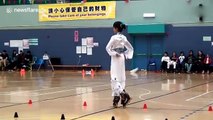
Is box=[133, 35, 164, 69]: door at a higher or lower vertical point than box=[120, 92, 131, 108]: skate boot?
higher

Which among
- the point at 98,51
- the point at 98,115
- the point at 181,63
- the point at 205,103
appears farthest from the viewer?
the point at 98,51

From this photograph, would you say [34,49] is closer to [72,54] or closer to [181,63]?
[72,54]

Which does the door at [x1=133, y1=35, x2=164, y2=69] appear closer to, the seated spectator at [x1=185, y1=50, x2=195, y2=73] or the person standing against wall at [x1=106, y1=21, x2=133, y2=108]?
the seated spectator at [x1=185, y1=50, x2=195, y2=73]

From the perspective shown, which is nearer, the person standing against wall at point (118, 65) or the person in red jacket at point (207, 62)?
the person standing against wall at point (118, 65)

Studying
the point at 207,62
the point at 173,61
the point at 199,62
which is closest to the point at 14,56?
the point at 173,61

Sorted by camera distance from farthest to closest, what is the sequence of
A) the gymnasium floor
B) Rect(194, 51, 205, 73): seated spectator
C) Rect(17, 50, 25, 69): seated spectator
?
Rect(17, 50, 25, 69): seated spectator < Rect(194, 51, 205, 73): seated spectator < the gymnasium floor

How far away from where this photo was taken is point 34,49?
3900 cm

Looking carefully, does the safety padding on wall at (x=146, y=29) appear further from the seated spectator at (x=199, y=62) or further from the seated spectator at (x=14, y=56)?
the seated spectator at (x=14, y=56)

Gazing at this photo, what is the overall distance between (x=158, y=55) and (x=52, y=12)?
9951 millimetres

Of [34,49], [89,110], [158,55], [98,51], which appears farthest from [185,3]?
[89,110]

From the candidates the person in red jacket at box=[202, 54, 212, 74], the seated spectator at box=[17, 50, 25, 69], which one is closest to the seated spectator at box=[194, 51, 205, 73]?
the person in red jacket at box=[202, 54, 212, 74]

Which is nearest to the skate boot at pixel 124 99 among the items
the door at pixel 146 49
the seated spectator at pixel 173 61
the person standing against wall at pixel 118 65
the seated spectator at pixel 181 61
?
the person standing against wall at pixel 118 65

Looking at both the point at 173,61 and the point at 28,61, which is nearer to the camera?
the point at 173,61

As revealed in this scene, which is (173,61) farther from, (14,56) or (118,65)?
(118,65)
